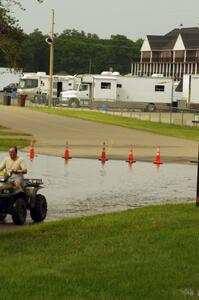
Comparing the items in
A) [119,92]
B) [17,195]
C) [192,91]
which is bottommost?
[119,92]

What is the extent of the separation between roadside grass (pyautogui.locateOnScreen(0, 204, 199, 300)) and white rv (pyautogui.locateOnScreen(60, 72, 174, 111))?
72.5m

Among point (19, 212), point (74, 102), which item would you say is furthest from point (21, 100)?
point (19, 212)

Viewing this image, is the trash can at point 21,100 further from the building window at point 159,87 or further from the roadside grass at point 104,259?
the roadside grass at point 104,259

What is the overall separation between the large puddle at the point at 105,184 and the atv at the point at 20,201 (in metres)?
0.61

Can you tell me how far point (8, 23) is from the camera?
54.1 meters

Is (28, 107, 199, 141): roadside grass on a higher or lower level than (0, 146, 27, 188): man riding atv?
lower

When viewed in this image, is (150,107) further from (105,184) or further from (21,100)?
(105,184)

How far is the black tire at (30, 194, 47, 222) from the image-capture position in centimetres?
1761

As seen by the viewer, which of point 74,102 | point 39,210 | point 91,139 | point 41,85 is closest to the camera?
point 39,210

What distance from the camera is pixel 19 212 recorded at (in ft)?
55.5

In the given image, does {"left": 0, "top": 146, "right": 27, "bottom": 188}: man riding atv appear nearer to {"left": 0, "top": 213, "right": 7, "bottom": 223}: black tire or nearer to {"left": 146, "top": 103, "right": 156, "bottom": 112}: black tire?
{"left": 0, "top": 213, "right": 7, "bottom": 223}: black tire

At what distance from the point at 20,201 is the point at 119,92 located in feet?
241

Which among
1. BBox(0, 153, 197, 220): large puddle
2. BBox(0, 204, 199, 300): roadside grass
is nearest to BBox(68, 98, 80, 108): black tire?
BBox(0, 153, 197, 220): large puddle

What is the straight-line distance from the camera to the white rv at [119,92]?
294ft
